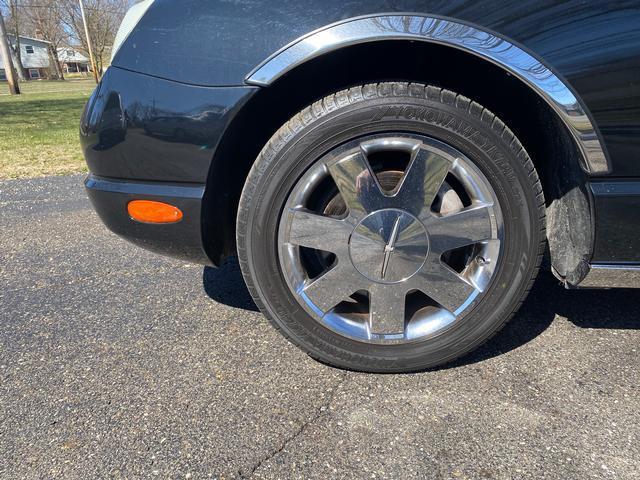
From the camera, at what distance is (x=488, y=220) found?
165 cm

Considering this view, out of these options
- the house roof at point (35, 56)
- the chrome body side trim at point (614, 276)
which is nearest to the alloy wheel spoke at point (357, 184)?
the chrome body side trim at point (614, 276)

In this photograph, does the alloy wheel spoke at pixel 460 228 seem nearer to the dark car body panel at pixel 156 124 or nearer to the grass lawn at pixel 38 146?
the dark car body panel at pixel 156 124

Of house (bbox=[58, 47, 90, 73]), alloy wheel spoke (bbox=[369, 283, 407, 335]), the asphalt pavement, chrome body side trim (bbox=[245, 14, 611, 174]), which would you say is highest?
chrome body side trim (bbox=[245, 14, 611, 174])

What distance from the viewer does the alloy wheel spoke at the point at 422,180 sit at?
63.4 inches

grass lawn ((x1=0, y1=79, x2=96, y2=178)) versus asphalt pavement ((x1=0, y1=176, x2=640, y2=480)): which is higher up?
asphalt pavement ((x1=0, y1=176, x2=640, y2=480))

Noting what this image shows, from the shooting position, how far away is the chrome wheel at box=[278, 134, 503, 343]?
1621 mm

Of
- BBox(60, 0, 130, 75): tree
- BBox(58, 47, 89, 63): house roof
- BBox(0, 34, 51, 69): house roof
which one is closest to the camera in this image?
BBox(60, 0, 130, 75): tree

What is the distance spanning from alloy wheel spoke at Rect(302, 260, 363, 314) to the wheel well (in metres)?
0.41

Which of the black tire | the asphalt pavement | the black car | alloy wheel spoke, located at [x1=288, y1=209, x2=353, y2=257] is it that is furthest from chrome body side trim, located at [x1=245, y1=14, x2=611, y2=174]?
the asphalt pavement

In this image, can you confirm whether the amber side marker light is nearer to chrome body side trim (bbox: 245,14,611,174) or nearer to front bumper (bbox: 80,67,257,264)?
front bumper (bbox: 80,67,257,264)

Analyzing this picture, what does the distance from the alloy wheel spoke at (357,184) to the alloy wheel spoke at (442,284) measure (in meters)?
0.30

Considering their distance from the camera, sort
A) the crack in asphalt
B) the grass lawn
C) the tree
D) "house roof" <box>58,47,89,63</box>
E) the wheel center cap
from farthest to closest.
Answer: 1. "house roof" <box>58,47,89,63</box>
2. the tree
3. the grass lawn
4. the wheel center cap
5. the crack in asphalt

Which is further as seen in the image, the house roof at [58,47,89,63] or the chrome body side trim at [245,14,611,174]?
the house roof at [58,47,89,63]

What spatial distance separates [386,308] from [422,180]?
48 cm
